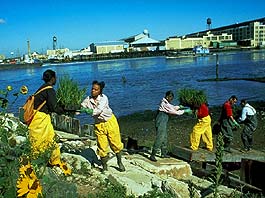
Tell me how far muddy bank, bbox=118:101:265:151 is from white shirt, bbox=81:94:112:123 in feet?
18.8

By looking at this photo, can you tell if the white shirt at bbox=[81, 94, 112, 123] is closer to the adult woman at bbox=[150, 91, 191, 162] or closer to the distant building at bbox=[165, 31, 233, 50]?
the adult woman at bbox=[150, 91, 191, 162]

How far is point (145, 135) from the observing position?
15891 mm

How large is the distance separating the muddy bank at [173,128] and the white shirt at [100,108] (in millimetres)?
5745

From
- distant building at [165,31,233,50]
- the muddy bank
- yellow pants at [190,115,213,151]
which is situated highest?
distant building at [165,31,233,50]

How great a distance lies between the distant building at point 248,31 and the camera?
155125 millimetres

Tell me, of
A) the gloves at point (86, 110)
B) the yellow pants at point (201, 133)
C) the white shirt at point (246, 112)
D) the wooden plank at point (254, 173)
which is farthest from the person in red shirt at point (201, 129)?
the gloves at point (86, 110)

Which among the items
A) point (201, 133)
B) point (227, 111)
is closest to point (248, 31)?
point (227, 111)

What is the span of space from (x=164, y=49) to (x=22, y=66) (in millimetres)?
54970

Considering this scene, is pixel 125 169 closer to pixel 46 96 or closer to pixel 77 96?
pixel 46 96

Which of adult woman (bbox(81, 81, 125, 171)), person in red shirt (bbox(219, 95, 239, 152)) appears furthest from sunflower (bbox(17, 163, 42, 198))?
person in red shirt (bbox(219, 95, 239, 152))

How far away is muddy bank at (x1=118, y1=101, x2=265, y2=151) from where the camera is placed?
1339 cm

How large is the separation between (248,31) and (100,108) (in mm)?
172346

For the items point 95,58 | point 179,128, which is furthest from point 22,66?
point 179,128

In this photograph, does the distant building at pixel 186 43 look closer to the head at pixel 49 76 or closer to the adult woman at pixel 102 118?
the adult woman at pixel 102 118
